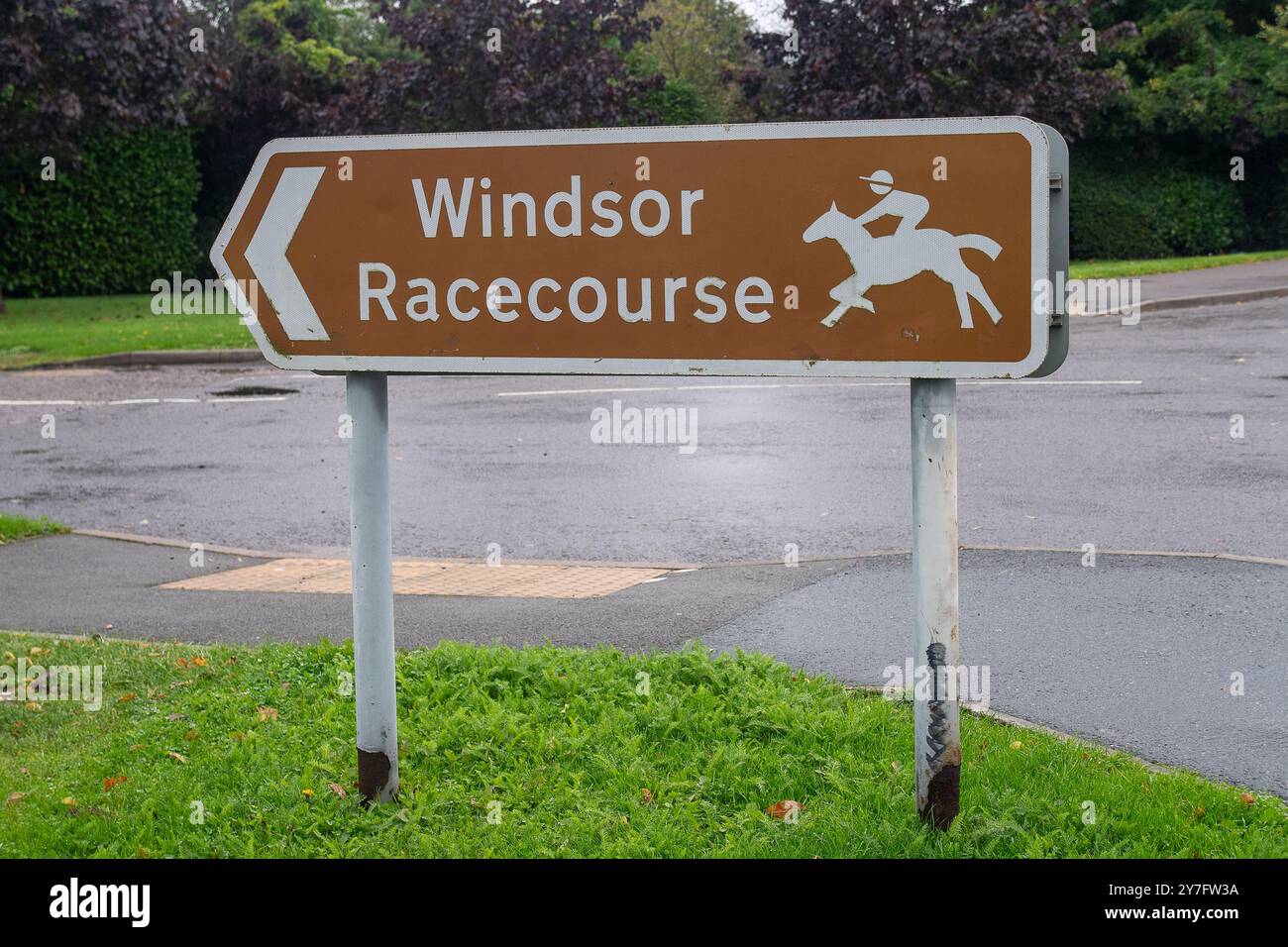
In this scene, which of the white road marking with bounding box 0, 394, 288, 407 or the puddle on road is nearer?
the white road marking with bounding box 0, 394, 288, 407

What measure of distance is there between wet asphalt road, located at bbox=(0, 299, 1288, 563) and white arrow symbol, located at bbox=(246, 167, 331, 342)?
13.3 ft

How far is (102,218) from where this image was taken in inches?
1099

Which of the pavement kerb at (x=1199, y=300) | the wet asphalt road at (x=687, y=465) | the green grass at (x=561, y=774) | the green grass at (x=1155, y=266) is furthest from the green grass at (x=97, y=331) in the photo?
the green grass at (x=1155, y=266)

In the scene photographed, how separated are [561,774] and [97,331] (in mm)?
18004

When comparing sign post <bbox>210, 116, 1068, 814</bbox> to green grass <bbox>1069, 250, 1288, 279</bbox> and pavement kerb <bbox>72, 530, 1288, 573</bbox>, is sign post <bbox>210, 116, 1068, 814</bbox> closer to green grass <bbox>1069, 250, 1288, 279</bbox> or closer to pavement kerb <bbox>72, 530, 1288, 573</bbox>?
pavement kerb <bbox>72, 530, 1288, 573</bbox>

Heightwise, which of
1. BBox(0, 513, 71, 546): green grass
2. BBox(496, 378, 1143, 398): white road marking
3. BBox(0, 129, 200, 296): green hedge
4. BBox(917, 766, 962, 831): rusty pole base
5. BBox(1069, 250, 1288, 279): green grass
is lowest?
BBox(917, 766, 962, 831): rusty pole base

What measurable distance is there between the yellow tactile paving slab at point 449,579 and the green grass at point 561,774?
5.11 ft

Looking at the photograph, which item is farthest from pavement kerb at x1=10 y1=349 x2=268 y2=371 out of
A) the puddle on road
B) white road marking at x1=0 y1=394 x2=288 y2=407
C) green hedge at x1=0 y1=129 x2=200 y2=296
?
→ green hedge at x1=0 y1=129 x2=200 y2=296

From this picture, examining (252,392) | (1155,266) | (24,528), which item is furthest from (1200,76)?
(24,528)

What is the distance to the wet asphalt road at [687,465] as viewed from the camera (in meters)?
8.21

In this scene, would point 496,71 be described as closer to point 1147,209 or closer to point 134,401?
point 134,401

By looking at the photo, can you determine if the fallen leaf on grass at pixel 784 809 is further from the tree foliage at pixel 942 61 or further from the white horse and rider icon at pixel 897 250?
the tree foliage at pixel 942 61

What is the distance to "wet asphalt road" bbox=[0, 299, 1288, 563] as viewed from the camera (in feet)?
26.9
